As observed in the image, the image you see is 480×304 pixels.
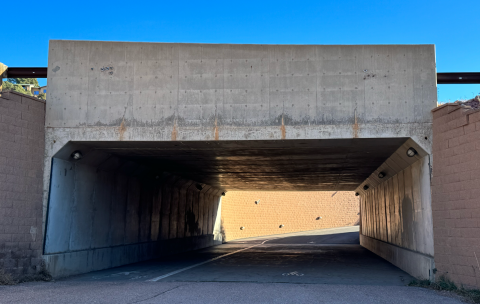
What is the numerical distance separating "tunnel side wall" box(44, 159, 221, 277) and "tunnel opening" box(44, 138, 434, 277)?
0.03 meters

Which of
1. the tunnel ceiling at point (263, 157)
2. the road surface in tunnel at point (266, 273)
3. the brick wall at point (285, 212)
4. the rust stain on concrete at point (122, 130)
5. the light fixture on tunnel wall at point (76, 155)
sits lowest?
the road surface in tunnel at point (266, 273)

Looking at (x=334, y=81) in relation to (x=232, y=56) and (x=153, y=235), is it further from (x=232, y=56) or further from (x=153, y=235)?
(x=153, y=235)

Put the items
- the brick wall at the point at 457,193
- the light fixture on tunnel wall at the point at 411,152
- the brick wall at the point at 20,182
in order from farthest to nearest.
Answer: the light fixture on tunnel wall at the point at 411,152 → the brick wall at the point at 20,182 → the brick wall at the point at 457,193

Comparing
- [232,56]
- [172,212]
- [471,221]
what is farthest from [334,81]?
[172,212]

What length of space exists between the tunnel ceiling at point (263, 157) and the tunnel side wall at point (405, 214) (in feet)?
2.44

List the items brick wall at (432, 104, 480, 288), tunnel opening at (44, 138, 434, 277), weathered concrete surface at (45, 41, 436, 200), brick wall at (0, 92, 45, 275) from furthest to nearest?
tunnel opening at (44, 138, 434, 277) < weathered concrete surface at (45, 41, 436, 200) < brick wall at (0, 92, 45, 275) < brick wall at (432, 104, 480, 288)

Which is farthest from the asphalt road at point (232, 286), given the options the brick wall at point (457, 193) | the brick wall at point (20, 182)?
the brick wall at point (457, 193)

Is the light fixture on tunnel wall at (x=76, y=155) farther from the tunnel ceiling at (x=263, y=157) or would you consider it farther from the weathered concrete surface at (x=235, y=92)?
the weathered concrete surface at (x=235, y=92)

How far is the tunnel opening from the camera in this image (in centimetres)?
1266

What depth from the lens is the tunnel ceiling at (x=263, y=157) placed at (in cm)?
1280

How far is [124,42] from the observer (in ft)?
42.0

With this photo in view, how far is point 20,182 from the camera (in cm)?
1156

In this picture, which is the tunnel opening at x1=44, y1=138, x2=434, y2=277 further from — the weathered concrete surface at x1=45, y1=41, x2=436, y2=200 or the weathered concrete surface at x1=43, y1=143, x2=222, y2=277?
the weathered concrete surface at x1=45, y1=41, x2=436, y2=200

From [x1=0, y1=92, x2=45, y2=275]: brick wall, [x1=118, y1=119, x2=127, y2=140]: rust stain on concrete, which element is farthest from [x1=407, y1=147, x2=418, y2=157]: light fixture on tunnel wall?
[x1=0, y1=92, x2=45, y2=275]: brick wall
